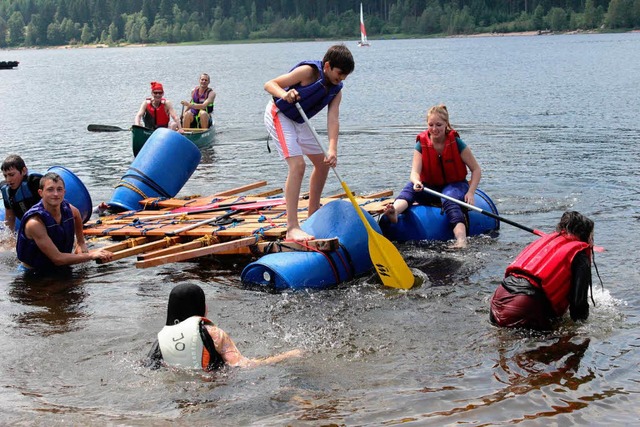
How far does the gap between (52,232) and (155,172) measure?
3.38 m

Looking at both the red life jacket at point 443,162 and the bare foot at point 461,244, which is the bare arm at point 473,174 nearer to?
the red life jacket at point 443,162

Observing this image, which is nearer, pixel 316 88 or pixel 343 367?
pixel 343 367

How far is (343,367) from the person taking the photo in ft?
21.8

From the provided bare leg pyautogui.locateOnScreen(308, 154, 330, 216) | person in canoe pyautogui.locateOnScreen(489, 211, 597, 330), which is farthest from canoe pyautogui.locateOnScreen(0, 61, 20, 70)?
person in canoe pyautogui.locateOnScreen(489, 211, 597, 330)

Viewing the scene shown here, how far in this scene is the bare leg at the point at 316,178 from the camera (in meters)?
9.11

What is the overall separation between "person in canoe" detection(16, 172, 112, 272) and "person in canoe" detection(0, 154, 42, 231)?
1124 millimetres

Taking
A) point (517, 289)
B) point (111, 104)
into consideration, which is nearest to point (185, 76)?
point (111, 104)

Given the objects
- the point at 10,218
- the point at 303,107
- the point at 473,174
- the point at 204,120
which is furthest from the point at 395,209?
the point at 204,120

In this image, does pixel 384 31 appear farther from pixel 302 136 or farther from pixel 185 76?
pixel 302 136

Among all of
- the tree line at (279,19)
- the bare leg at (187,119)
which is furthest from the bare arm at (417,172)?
the tree line at (279,19)

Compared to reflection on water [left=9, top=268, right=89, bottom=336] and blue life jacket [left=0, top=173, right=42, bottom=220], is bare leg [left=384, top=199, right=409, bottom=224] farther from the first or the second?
blue life jacket [left=0, top=173, right=42, bottom=220]

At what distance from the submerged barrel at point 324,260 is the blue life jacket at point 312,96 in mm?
987

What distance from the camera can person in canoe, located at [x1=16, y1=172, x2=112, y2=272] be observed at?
28.8ft

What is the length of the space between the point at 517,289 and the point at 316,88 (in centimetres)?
290
